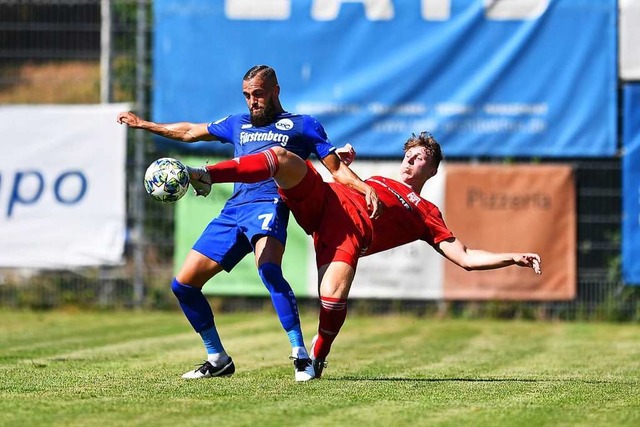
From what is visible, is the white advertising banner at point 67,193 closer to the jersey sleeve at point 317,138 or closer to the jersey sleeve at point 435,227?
the jersey sleeve at point 317,138

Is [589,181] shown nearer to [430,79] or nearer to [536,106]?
[536,106]

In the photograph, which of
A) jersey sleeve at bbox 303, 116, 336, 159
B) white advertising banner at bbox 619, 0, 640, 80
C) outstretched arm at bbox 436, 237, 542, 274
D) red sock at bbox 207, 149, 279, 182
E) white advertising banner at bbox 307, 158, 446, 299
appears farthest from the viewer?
white advertising banner at bbox 307, 158, 446, 299

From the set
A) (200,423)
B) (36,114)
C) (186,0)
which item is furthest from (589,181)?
(200,423)

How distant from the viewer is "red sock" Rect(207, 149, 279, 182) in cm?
712

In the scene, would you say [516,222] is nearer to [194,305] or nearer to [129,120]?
[194,305]

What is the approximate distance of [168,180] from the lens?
22.9 feet

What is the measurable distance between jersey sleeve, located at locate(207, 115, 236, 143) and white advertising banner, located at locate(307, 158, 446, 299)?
5.92 meters

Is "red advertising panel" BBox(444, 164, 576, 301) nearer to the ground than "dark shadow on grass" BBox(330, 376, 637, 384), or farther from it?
farther from it

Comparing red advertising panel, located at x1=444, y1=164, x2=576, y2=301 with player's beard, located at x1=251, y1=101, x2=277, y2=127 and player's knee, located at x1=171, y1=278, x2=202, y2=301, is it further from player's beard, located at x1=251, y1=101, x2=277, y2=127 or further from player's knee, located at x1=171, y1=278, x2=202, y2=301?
player's knee, located at x1=171, y1=278, x2=202, y2=301

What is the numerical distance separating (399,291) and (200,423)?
8858 mm

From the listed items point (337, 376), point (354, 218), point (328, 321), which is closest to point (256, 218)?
Result: point (354, 218)

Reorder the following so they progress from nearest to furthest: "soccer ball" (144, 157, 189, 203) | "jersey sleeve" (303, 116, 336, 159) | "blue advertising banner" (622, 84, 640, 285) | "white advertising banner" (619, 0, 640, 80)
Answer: "soccer ball" (144, 157, 189, 203) < "jersey sleeve" (303, 116, 336, 159) < "blue advertising banner" (622, 84, 640, 285) < "white advertising banner" (619, 0, 640, 80)

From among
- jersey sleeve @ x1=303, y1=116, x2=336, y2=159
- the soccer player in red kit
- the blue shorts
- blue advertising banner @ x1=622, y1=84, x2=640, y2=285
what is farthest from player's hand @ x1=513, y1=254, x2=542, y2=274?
blue advertising banner @ x1=622, y1=84, x2=640, y2=285

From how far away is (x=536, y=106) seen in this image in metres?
14.3
